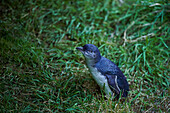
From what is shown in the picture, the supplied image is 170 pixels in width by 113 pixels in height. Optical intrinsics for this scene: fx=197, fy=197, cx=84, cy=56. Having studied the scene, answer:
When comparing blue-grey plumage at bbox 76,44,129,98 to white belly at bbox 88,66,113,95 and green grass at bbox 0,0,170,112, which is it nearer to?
white belly at bbox 88,66,113,95

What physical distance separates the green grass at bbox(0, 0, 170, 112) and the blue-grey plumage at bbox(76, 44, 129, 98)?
0.95ft

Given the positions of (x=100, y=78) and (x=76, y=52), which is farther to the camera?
(x=76, y=52)

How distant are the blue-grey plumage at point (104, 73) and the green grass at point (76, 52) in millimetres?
288

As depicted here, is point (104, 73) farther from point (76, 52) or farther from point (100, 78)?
point (76, 52)

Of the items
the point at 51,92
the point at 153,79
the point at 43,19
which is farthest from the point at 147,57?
the point at 43,19

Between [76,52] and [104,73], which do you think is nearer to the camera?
[104,73]

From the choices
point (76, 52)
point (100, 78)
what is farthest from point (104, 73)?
point (76, 52)

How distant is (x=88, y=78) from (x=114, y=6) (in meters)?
2.86

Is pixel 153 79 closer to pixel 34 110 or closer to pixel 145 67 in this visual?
pixel 145 67

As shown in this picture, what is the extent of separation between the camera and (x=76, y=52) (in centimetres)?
498

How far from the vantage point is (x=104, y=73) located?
389 centimetres

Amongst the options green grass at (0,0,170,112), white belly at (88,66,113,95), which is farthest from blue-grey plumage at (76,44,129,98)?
green grass at (0,0,170,112)

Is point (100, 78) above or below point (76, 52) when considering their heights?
below

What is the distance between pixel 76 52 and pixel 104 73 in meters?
1.32
